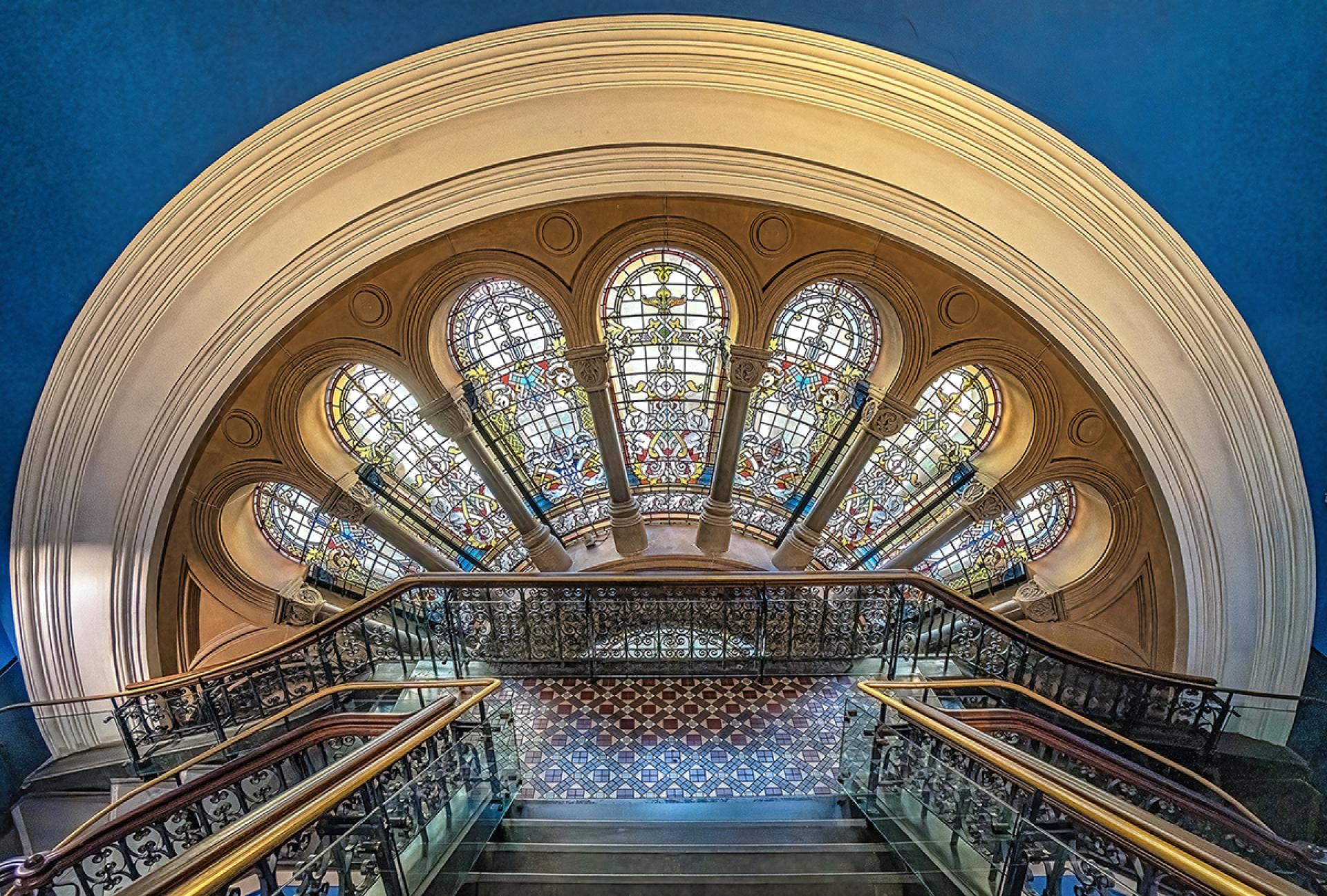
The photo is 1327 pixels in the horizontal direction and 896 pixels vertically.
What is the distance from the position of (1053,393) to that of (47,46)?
363 inches

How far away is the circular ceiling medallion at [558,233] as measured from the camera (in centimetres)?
704

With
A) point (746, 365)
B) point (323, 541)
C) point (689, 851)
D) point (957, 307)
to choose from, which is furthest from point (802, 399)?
point (323, 541)

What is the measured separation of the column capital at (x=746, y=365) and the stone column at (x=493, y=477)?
3358 millimetres

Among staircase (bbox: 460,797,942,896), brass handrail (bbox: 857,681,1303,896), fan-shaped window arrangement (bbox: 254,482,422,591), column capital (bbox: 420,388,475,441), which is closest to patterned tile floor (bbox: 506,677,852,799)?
staircase (bbox: 460,797,942,896)

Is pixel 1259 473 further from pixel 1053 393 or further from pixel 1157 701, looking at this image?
pixel 1157 701

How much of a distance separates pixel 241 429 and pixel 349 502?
5.17 feet

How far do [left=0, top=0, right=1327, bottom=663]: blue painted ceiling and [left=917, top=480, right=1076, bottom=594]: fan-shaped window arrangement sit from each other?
3188 mm

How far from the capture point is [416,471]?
9.95 meters

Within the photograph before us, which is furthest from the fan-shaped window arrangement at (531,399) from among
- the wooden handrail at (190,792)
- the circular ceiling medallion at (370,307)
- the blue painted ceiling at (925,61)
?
the wooden handrail at (190,792)

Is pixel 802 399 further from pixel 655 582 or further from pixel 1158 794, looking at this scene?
pixel 1158 794

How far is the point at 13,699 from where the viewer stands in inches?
243

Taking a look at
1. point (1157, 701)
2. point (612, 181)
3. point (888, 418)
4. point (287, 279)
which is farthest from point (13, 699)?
point (1157, 701)

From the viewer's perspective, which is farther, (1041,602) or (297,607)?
(297,607)

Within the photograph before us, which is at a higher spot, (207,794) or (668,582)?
(668,582)
